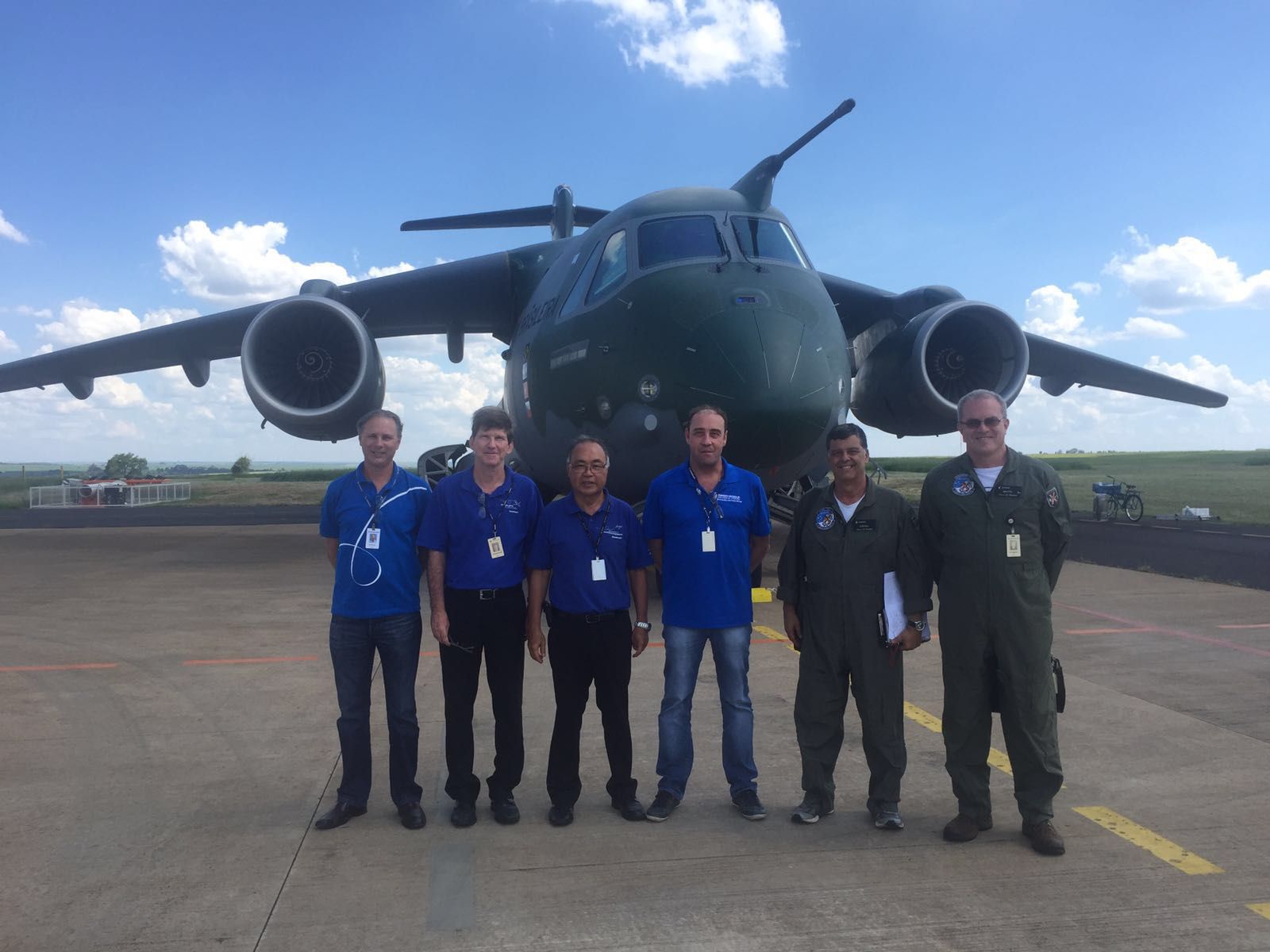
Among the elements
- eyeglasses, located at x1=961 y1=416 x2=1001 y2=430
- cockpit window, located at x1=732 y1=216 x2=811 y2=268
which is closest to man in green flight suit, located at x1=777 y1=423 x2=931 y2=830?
eyeglasses, located at x1=961 y1=416 x2=1001 y2=430

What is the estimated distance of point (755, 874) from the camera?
3.35m

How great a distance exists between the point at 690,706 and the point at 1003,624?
137 cm

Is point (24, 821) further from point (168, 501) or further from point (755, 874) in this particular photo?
point (168, 501)

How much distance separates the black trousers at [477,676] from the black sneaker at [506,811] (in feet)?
0.06

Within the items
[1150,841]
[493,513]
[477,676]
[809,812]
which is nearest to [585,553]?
[493,513]

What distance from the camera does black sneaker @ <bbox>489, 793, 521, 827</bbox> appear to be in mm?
3861

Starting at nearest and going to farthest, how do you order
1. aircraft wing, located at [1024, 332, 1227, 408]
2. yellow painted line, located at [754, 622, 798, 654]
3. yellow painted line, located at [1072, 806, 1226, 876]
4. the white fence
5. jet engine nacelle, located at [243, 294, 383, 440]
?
yellow painted line, located at [1072, 806, 1226, 876] < yellow painted line, located at [754, 622, 798, 654] < jet engine nacelle, located at [243, 294, 383, 440] < aircraft wing, located at [1024, 332, 1227, 408] < the white fence

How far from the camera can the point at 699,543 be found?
4125 mm

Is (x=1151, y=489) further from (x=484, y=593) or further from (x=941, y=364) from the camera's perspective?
(x=484, y=593)

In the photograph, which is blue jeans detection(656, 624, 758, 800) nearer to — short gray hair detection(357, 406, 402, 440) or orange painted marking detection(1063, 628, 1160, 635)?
short gray hair detection(357, 406, 402, 440)

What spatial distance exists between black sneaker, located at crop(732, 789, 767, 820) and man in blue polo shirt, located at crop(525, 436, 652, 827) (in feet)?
1.41

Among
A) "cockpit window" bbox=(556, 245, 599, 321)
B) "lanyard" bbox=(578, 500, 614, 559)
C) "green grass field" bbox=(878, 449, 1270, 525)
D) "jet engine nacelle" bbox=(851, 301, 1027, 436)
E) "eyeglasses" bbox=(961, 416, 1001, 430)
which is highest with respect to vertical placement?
"cockpit window" bbox=(556, 245, 599, 321)

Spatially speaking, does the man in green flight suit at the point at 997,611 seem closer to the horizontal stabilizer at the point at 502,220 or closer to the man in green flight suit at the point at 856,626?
the man in green flight suit at the point at 856,626

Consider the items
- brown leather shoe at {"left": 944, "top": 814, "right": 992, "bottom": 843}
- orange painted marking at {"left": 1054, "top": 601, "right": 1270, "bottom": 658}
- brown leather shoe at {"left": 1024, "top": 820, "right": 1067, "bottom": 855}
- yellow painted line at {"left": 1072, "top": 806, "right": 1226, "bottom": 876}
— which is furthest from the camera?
orange painted marking at {"left": 1054, "top": 601, "right": 1270, "bottom": 658}
